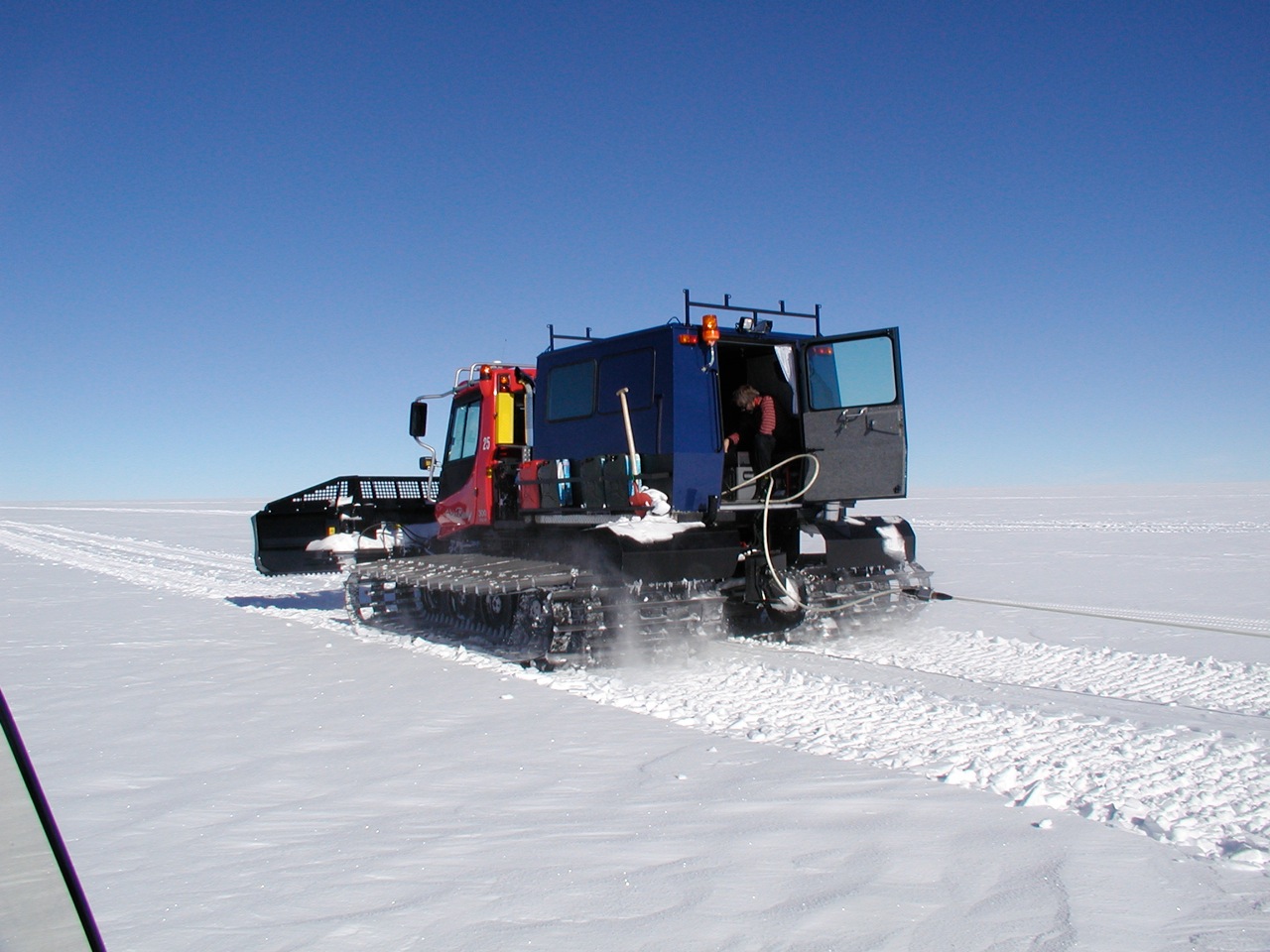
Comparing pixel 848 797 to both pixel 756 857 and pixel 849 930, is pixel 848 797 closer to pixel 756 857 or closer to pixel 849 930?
pixel 756 857

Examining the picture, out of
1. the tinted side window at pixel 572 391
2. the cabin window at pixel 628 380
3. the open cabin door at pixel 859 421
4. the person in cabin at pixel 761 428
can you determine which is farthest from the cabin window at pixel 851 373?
the tinted side window at pixel 572 391

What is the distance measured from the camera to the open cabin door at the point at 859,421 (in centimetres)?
780

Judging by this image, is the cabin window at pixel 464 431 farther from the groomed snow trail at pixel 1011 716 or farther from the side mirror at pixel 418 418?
the groomed snow trail at pixel 1011 716

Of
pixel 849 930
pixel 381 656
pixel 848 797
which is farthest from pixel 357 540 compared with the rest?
pixel 849 930

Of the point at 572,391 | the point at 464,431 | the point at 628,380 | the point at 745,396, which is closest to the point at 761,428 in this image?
the point at 745,396

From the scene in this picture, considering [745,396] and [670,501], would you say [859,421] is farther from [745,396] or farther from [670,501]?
[670,501]

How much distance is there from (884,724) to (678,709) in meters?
1.22

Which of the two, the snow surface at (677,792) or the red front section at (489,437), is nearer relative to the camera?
the snow surface at (677,792)

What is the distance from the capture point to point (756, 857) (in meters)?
3.35

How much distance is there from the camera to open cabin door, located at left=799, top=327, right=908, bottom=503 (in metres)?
7.80

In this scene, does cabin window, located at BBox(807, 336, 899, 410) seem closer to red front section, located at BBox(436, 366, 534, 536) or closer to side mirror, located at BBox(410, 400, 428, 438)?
red front section, located at BBox(436, 366, 534, 536)

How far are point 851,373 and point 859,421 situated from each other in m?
0.46

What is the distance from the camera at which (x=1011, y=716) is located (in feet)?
17.4

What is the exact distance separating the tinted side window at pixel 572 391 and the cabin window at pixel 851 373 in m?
1.90
